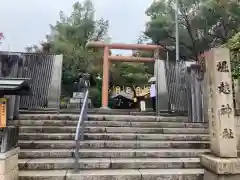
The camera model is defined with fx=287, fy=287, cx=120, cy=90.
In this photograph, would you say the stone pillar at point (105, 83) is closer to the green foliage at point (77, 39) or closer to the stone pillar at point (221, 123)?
the green foliage at point (77, 39)

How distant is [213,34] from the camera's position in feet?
84.4

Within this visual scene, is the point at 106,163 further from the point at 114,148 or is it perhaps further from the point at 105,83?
the point at 105,83

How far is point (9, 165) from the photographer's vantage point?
477cm

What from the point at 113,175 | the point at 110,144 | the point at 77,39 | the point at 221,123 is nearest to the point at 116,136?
the point at 110,144

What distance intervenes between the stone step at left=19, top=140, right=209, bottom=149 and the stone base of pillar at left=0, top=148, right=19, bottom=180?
1701mm

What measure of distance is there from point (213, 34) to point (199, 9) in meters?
2.64

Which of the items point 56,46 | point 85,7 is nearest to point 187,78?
point 56,46

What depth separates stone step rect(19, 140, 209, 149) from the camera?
689 centimetres

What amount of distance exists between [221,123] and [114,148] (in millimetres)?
2867

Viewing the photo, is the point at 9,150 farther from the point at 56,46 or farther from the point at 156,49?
the point at 56,46

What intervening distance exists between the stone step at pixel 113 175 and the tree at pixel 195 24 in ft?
64.5

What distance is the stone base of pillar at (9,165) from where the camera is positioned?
14.9ft

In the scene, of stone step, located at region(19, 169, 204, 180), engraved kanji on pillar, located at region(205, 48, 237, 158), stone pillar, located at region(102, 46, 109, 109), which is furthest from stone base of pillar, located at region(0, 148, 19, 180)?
stone pillar, located at region(102, 46, 109, 109)

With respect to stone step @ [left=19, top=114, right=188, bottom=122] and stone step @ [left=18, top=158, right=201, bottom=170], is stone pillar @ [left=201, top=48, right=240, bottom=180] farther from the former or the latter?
stone step @ [left=19, top=114, right=188, bottom=122]
